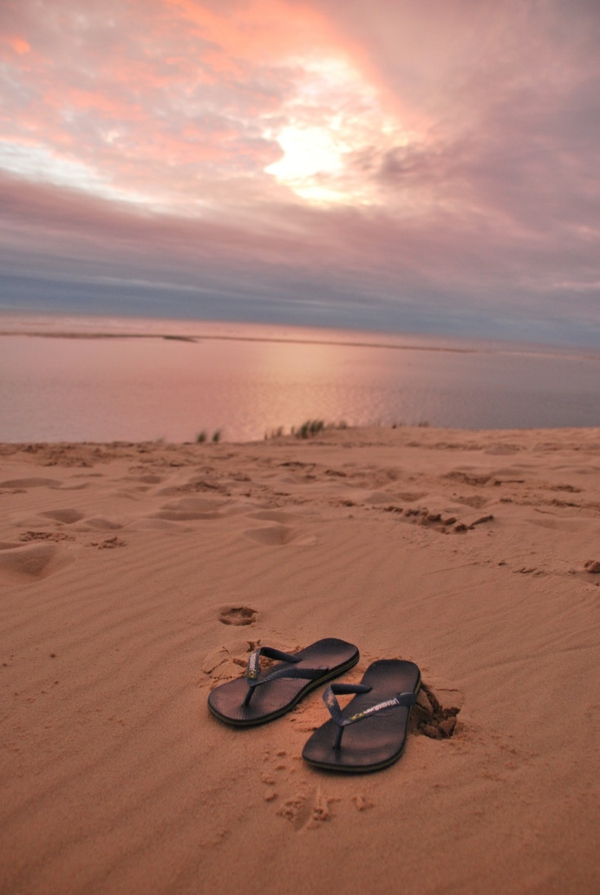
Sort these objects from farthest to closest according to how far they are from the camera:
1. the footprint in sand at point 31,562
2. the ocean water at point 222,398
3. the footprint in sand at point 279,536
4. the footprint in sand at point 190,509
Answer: the ocean water at point 222,398, the footprint in sand at point 190,509, the footprint in sand at point 279,536, the footprint in sand at point 31,562

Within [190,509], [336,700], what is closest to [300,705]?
[336,700]

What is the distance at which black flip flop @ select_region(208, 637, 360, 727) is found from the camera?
1.95 m

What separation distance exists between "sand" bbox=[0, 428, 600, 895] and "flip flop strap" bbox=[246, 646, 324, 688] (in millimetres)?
155

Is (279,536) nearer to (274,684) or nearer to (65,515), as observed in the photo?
(65,515)

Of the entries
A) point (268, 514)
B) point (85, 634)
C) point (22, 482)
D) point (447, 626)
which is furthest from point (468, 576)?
point (22, 482)

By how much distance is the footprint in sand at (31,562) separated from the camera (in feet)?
10.2

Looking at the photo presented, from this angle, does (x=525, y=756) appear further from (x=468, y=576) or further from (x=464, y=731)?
(x=468, y=576)

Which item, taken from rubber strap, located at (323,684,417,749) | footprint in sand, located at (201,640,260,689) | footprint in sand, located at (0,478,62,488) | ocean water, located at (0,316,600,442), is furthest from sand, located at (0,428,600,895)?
ocean water, located at (0,316,600,442)

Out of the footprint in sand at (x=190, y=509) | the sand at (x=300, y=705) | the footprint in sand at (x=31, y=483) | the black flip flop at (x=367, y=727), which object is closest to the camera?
the sand at (x=300, y=705)

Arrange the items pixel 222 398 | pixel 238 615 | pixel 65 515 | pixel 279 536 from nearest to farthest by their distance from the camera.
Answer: pixel 238 615 → pixel 279 536 → pixel 65 515 → pixel 222 398

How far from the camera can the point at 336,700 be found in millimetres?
1884

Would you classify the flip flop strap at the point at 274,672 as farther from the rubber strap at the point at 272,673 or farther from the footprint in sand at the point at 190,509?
the footprint in sand at the point at 190,509

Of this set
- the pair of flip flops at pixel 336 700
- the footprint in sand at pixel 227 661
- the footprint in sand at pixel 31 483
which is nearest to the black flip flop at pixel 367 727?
the pair of flip flops at pixel 336 700

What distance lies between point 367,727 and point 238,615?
41.3 inches
